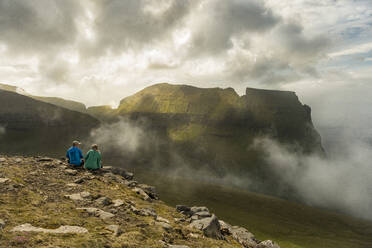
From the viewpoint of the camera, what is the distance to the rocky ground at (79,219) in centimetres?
1014

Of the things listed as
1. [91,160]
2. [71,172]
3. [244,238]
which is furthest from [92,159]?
[244,238]

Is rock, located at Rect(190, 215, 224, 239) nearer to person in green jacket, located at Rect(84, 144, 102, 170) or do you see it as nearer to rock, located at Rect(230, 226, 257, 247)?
rock, located at Rect(230, 226, 257, 247)

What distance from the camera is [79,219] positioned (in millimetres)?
12789

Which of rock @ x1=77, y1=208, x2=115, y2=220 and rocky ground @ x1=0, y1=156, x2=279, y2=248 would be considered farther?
rock @ x1=77, y1=208, x2=115, y2=220

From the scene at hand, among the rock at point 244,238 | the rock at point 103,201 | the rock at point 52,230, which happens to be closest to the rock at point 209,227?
the rock at point 244,238

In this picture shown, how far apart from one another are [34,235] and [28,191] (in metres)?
7.24

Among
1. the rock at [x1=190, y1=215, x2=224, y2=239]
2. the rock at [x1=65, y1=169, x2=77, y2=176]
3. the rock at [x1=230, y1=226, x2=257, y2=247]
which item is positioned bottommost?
the rock at [x1=230, y1=226, x2=257, y2=247]

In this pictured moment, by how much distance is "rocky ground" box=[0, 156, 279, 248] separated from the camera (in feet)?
33.3

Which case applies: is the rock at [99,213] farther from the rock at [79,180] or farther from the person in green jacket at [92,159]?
the person in green jacket at [92,159]

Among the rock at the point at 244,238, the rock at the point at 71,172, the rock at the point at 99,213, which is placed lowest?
the rock at the point at 244,238

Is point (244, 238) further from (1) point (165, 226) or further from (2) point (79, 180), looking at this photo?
(2) point (79, 180)

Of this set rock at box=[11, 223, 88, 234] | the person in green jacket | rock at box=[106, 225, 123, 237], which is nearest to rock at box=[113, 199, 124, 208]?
rock at box=[106, 225, 123, 237]

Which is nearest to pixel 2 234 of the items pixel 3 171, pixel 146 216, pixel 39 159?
pixel 146 216

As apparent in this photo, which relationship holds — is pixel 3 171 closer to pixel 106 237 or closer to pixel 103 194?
pixel 103 194
